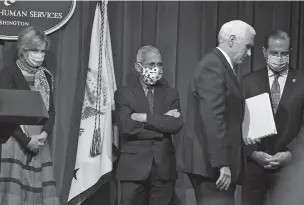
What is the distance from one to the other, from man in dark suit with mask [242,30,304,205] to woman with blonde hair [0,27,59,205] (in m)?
1.35

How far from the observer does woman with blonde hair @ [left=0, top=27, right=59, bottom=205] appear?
161 inches

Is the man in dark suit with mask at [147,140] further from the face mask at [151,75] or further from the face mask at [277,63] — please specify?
the face mask at [277,63]

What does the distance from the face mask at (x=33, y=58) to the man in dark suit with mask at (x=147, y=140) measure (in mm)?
620

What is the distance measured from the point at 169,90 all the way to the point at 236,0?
1.23 metres

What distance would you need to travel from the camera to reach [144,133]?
14.4 feet

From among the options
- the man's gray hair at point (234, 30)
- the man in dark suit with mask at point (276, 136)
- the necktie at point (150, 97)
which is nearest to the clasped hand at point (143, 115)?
the necktie at point (150, 97)

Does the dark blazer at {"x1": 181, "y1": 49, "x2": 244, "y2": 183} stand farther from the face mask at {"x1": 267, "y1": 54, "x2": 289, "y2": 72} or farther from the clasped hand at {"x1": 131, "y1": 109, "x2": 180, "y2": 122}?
the face mask at {"x1": 267, "y1": 54, "x2": 289, "y2": 72}

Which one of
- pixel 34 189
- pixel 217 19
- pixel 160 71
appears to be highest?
pixel 217 19

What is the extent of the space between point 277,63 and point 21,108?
282 centimetres

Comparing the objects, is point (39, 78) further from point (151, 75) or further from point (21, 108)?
point (21, 108)

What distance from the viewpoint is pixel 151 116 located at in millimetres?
4305

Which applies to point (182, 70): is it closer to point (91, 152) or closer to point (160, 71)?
point (160, 71)

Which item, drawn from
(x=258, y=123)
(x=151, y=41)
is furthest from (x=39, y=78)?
(x=258, y=123)

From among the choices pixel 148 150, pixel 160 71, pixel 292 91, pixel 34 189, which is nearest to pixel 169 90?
pixel 160 71
